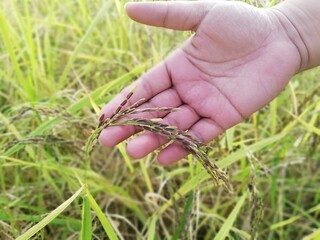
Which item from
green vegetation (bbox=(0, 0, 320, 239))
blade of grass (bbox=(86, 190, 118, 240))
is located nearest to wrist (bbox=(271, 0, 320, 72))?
green vegetation (bbox=(0, 0, 320, 239))

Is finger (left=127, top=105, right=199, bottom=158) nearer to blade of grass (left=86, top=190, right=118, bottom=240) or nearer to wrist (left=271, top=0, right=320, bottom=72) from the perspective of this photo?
blade of grass (left=86, top=190, right=118, bottom=240)

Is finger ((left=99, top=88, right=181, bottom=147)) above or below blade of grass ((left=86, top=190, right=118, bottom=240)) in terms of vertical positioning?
above

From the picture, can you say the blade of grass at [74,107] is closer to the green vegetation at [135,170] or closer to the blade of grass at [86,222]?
the green vegetation at [135,170]

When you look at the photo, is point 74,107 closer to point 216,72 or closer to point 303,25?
point 216,72

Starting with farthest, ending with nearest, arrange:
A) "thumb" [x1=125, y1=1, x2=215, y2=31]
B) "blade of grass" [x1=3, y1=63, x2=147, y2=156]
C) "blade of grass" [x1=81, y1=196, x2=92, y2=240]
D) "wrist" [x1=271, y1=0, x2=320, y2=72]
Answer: "wrist" [x1=271, y1=0, x2=320, y2=72] < "blade of grass" [x1=3, y1=63, x2=147, y2=156] < "thumb" [x1=125, y1=1, x2=215, y2=31] < "blade of grass" [x1=81, y1=196, x2=92, y2=240]

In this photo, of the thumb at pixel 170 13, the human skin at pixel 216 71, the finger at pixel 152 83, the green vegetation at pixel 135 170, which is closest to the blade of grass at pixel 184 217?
the green vegetation at pixel 135 170

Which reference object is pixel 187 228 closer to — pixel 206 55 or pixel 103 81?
pixel 206 55

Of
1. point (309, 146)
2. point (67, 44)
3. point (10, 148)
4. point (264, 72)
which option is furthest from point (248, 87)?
point (67, 44)
